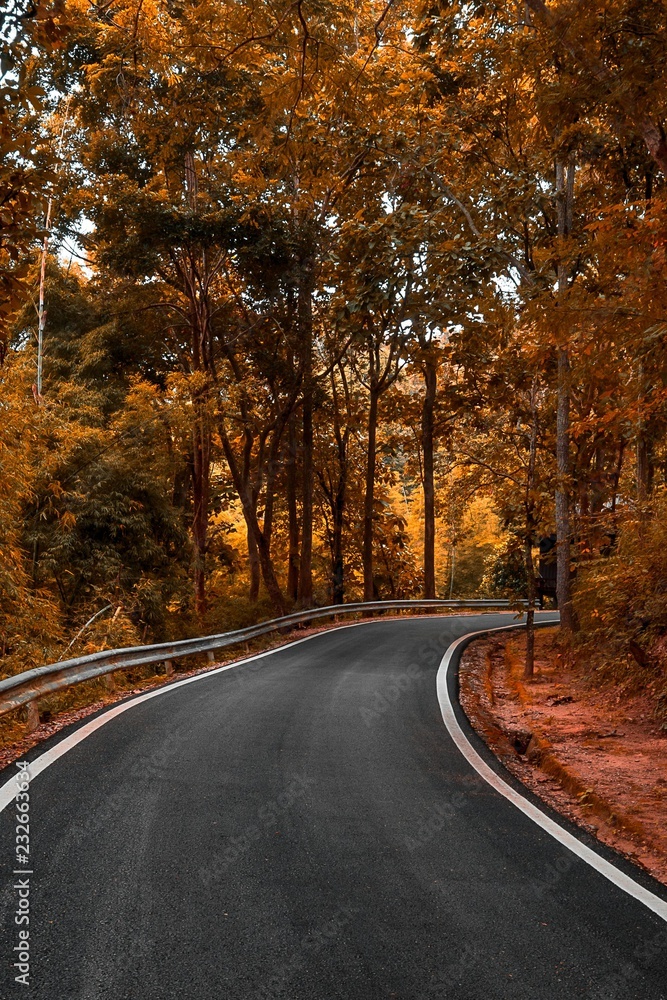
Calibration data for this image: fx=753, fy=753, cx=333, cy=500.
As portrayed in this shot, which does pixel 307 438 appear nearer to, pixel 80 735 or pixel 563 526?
pixel 563 526

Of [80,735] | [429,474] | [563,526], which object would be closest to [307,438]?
[429,474]

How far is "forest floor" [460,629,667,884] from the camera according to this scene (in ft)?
17.9

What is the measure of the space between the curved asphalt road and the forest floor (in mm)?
711

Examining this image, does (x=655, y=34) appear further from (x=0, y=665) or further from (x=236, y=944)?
(x=0, y=665)

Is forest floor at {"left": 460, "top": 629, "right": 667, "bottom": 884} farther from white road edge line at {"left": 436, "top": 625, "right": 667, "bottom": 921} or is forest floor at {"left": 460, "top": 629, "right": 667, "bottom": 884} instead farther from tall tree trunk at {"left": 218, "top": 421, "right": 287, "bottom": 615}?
tall tree trunk at {"left": 218, "top": 421, "right": 287, "bottom": 615}

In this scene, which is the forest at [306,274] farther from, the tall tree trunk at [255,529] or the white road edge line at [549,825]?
the white road edge line at [549,825]

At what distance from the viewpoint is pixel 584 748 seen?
7730 millimetres

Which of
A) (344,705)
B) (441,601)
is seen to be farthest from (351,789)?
(441,601)

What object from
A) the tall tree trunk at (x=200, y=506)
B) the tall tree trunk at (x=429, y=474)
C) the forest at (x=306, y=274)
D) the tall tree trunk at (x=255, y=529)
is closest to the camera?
the forest at (x=306, y=274)

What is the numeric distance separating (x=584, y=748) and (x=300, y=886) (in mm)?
4758

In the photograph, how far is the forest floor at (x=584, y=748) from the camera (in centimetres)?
546

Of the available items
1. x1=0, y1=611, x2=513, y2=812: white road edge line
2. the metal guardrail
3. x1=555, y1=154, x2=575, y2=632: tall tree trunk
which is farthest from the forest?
x1=0, y1=611, x2=513, y2=812: white road edge line

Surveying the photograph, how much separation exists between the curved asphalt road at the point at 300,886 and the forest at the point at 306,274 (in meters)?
3.13

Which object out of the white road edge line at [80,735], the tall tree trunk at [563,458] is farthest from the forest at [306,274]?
the white road edge line at [80,735]
